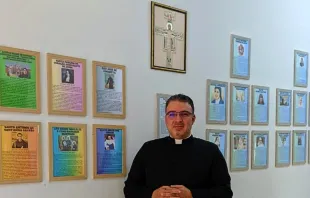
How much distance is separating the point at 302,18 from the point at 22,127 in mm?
2781

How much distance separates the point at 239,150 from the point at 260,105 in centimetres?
45

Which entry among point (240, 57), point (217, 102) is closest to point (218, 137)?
point (217, 102)

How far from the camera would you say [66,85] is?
1.93 m

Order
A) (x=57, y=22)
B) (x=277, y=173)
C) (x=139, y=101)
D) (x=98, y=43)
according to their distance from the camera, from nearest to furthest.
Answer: (x=57, y=22)
(x=98, y=43)
(x=139, y=101)
(x=277, y=173)

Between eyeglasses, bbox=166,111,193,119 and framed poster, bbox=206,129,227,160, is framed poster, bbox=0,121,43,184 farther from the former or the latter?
framed poster, bbox=206,129,227,160

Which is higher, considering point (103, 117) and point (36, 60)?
point (36, 60)

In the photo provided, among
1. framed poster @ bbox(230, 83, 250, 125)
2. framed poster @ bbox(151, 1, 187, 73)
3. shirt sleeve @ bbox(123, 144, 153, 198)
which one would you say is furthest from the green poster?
framed poster @ bbox(230, 83, 250, 125)

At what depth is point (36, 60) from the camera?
6.00 feet

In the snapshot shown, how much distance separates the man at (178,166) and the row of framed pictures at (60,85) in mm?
315

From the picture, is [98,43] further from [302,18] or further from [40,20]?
[302,18]

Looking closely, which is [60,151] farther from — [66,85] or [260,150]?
[260,150]

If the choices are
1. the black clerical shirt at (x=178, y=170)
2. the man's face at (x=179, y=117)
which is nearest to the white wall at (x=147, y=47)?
the black clerical shirt at (x=178, y=170)

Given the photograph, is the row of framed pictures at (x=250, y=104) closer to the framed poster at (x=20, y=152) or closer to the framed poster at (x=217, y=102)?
the framed poster at (x=217, y=102)

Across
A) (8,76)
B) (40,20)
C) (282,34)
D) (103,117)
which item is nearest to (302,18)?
(282,34)
